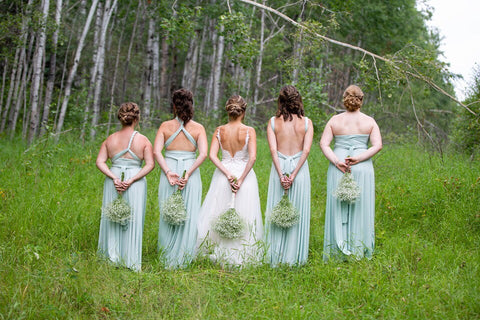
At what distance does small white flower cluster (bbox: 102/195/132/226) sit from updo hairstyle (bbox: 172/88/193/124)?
1.38 meters

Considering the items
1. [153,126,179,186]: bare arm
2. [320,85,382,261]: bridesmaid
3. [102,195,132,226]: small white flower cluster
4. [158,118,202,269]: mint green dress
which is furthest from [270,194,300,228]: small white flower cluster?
[102,195,132,226]: small white flower cluster

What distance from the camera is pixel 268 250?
A: 19.3ft

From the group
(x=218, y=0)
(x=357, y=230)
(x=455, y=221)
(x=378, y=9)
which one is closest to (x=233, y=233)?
(x=357, y=230)

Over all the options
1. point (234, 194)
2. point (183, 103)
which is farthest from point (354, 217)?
point (183, 103)

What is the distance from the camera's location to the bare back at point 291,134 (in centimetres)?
576

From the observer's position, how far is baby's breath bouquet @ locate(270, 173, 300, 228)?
5.62m

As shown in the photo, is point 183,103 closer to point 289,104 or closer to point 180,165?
point 180,165

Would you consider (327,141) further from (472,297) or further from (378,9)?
(378,9)

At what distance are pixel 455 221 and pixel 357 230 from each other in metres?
2.41

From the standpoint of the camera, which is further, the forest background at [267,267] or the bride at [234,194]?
the bride at [234,194]

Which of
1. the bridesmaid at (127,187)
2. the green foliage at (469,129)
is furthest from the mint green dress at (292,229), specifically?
the green foliage at (469,129)

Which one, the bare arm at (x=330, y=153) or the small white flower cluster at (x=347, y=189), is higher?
the bare arm at (x=330, y=153)

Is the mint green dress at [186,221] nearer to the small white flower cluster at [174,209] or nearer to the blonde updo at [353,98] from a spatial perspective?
the small white flower cluster at [174,209]

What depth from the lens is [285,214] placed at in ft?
18.4
